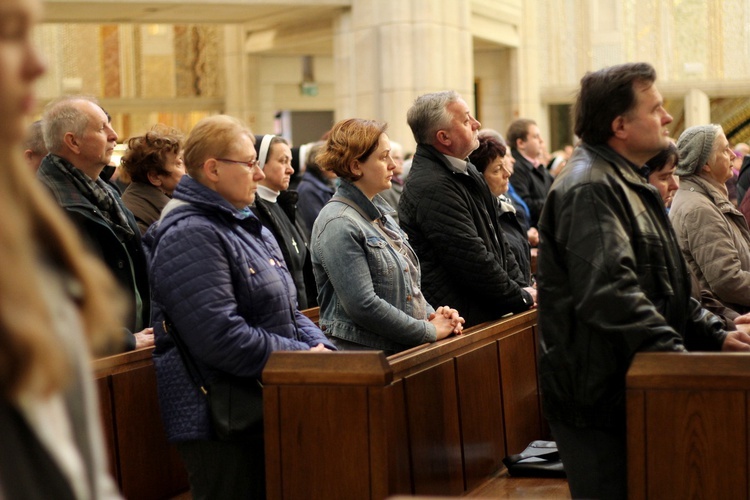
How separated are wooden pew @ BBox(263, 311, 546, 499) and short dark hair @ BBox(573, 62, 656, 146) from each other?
0.97m

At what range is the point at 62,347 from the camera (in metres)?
1.47

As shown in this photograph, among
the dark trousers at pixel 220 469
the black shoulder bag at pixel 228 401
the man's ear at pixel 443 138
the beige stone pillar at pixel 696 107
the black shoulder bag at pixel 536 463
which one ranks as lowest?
the black shoulder bag at pixel 536 463

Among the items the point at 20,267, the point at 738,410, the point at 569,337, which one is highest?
the point at 20,267

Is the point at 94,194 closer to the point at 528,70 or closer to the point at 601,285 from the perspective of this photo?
the point at 601,285

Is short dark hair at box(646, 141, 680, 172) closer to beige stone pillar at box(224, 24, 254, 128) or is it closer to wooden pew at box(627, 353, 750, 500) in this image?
wooden pew at box(627, 353, 750, 500)

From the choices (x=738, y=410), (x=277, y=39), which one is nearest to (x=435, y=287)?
(x=738, y=410)

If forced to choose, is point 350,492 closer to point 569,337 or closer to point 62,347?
point 569,337

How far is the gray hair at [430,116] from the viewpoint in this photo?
475cm

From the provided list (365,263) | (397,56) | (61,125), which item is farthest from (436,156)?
(397,56)

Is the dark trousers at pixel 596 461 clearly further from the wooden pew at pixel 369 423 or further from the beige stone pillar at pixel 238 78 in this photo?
the beige stone pillar at pixel 238 78

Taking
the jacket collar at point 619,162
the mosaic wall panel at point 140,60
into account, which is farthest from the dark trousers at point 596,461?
the mosaic wall panel at point 140,60

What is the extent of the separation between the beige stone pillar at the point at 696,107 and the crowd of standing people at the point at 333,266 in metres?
14.4

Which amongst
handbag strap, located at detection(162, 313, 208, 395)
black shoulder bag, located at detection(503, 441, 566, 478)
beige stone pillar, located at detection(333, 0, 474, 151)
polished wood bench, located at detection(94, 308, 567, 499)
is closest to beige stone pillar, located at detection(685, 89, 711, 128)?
beige stone pillar, located at detection(333, 0, 474, 151)

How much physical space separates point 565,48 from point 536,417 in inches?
603
